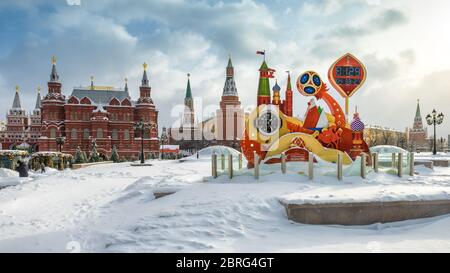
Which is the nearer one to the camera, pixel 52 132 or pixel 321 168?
pixel 321 168

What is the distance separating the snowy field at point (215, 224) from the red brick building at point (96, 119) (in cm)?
4275

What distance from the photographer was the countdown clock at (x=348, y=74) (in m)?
12.8

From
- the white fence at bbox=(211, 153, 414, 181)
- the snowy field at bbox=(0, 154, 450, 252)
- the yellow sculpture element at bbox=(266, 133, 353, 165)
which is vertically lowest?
the snowy field at bbox=(0, 154, 450, 252)

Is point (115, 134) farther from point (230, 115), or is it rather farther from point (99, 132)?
point (230, 115)

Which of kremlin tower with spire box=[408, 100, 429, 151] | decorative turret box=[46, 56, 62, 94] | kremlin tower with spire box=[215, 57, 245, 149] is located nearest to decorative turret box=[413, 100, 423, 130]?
kremlin tower with spire box=[408, 100, 429, 151]

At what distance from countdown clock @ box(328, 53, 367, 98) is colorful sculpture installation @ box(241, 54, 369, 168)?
0.04m

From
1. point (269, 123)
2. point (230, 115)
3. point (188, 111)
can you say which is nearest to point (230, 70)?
point (230, 115)

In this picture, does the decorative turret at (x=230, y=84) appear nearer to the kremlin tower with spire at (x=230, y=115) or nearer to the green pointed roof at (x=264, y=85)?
the kremlin tower with spire at (x=230, y=115)

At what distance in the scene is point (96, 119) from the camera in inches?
1970

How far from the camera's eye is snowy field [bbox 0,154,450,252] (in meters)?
5.56

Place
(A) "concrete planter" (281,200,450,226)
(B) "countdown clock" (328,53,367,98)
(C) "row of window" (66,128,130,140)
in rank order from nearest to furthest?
(A) "concrete planter" (281,200,450,226)
(B) "countdown clock" (328,53,367,98)
(C) "row of window" (66,128,130,140)

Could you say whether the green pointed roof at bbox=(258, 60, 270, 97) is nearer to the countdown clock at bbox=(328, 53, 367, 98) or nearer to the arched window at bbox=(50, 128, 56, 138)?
the countdown clock at bbox=(328, 53, 367, 98)

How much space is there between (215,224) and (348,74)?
9484 millimetres

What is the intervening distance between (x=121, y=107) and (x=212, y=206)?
4919 centimetres
